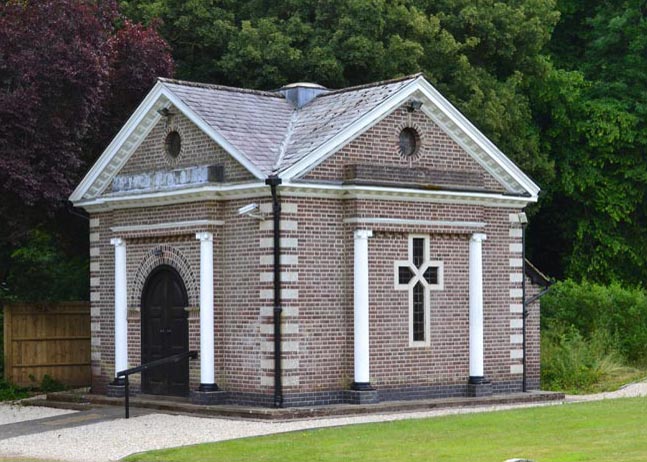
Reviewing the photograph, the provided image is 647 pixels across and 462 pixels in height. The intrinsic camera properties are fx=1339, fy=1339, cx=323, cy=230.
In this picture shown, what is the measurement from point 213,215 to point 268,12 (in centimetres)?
1339

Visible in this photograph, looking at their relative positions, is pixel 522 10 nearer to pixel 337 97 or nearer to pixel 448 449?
pixel 337 97

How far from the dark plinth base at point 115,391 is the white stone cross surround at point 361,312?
5232mm

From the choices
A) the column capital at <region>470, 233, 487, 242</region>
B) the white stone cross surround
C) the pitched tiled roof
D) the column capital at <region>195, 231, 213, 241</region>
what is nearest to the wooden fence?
the column capital at <region>195, 231, 213, 241</region>

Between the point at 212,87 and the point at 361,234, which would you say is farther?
the point at 212,87

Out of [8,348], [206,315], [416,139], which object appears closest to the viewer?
[206,315]

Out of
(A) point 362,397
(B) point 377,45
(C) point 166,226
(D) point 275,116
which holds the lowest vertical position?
(A) point 362,397

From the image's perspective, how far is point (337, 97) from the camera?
27.5m

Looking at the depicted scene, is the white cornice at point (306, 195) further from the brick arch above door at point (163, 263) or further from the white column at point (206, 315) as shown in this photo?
the brick arch above door at point (163, 263)

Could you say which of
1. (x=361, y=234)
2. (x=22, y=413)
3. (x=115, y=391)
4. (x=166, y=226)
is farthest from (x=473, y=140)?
(x=22, y=413)

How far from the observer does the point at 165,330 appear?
26672 millimetres

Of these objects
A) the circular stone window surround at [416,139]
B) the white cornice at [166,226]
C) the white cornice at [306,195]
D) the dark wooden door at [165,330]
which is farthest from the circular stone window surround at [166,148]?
the circular stone window surround at [416,139]

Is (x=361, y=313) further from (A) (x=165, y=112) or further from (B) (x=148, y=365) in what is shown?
(A) (x=165, y=112)

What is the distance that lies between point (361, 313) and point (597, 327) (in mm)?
10974

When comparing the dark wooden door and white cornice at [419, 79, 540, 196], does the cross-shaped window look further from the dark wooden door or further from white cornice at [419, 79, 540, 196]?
the dark wooden door
